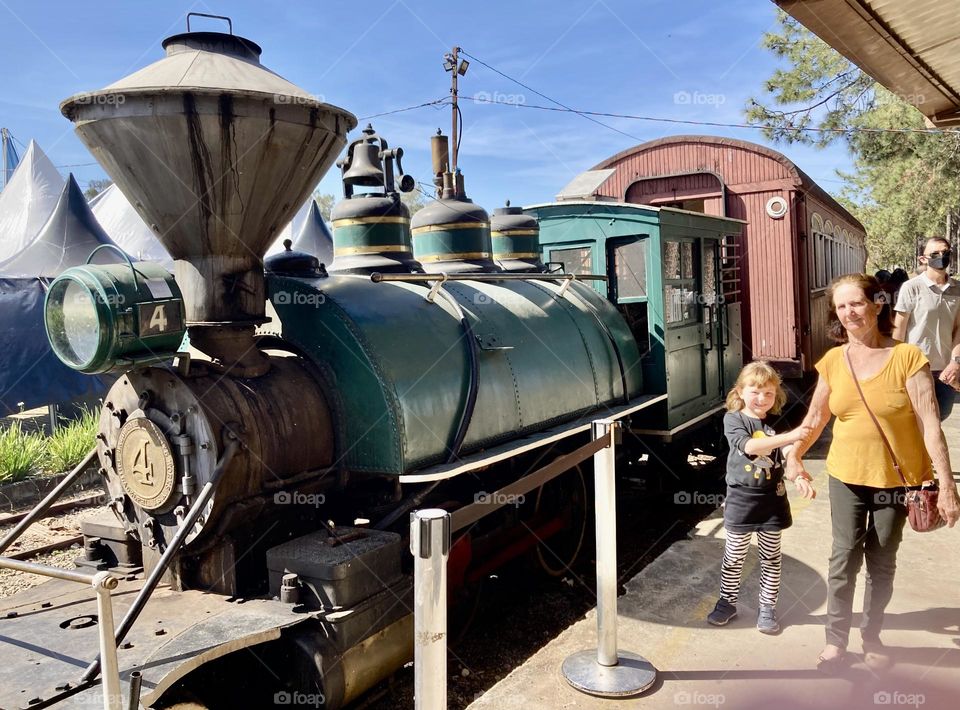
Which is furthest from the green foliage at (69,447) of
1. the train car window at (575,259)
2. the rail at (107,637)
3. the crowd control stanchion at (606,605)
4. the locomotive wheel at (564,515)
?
the crowd control stanchion at (606,605)

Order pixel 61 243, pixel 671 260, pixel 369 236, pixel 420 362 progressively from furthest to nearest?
1. pixel 61 243
2. pixel 671 260
3. pixel 369 236
4. pixel 420 362

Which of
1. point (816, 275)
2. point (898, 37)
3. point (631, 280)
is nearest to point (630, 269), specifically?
point (631, 280)

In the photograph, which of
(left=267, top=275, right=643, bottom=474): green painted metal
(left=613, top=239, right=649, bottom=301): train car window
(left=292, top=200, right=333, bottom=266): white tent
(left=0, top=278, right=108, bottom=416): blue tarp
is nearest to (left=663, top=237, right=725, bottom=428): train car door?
(left=613, top=239, right=649, bottom=301): train car window

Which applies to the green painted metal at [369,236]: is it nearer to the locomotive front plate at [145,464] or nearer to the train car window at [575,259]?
the locomotive front plate at [145,464]

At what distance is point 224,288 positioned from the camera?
4.02 m

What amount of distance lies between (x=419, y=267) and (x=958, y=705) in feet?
12.9

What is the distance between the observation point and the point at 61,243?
45.3ft

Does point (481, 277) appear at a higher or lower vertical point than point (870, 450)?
higher

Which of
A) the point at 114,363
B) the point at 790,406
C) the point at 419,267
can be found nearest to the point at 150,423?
the point at 114,363

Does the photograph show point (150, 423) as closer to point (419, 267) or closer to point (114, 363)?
point (114, 363)

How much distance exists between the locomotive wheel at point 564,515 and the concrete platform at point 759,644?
3.66 ft

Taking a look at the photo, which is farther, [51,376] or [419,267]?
[51,376]

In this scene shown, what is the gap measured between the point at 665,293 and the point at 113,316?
190 inches

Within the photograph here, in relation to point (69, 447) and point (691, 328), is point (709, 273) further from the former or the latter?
point (69, 447)
